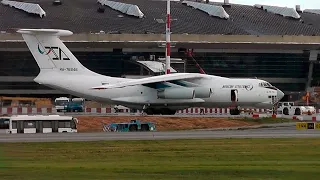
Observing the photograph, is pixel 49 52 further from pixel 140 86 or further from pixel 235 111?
pixel 235 111

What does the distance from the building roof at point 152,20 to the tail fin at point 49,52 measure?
47473 millimetres

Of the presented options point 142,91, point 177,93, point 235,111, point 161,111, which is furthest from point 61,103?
point 235,111

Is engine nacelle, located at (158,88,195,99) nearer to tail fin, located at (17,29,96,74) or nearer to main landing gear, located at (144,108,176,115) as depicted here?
main landing gear, located at (144,108,176,115)

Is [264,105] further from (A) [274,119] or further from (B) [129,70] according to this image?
(B) [129,70]

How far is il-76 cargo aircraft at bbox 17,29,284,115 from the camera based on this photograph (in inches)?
3105

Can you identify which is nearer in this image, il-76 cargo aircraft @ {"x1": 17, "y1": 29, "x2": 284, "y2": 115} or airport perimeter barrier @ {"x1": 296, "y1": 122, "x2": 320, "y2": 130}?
airport perimeter barrier @ {"x1": 296, "y1": 122, "x2": 320, "y2": 130}

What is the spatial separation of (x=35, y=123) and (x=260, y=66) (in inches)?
3042

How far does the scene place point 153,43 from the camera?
125625 millimetres

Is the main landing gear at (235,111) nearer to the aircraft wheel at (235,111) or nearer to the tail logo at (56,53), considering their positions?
the aircraft wheel at (235,111)

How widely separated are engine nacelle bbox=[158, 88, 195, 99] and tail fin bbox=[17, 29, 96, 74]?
295 inches

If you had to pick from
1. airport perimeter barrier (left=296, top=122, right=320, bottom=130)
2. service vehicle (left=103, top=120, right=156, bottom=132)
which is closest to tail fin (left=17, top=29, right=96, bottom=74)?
service vehicle (left=103, top=120, right=156, bottom=132)

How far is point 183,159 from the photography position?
116ft

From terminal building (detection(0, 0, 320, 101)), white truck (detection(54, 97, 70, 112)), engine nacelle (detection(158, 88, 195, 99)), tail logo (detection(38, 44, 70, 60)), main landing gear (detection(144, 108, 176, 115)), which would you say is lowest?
main landing gear (detection(144, 108, 176, 115))

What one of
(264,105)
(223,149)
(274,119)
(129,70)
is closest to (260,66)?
(129,70)
